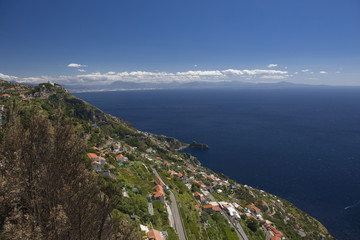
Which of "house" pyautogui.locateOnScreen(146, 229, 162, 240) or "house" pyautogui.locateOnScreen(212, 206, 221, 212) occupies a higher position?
"house" pyautogui.locateOnScreen(146, 229, 162, 240)

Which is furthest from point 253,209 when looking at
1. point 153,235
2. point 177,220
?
point 153,235

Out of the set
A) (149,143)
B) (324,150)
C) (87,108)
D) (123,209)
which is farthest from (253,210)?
(87,108)

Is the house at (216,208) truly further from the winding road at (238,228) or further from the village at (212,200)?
the winding road at (238,228)

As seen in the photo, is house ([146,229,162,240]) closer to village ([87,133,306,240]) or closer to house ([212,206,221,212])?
village ([87,133,306,240])

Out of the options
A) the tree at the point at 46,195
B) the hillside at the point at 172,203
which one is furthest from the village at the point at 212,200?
the tree at the point at 46,195

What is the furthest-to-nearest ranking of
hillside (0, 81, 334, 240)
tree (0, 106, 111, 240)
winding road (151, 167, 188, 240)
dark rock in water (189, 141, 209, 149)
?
dark rock in water (189, 141, 209, 149) → winding road (151, 167, 188, 240) → hillside (0, 81, 334, 240) → tree (0, 106, 111, 240)

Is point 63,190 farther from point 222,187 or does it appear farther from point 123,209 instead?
point 222,187

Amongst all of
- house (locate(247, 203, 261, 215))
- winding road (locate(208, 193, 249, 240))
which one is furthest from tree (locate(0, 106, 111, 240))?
house (locate(247, 203, 261, 215))

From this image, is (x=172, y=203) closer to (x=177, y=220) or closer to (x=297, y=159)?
(x=177, y=220)
